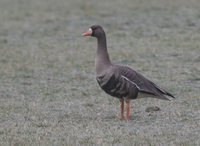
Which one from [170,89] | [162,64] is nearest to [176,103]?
[170,89]

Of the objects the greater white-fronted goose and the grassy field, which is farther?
the greater white-fronted goose

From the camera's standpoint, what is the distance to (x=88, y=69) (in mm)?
13391

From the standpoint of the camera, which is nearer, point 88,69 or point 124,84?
point 124,84

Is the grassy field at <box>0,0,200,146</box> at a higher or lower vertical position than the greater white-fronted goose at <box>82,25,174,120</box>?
lower

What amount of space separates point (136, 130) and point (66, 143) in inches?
42.4

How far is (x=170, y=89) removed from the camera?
37.1ft

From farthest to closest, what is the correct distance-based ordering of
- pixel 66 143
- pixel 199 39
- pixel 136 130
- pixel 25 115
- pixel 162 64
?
pixel 199 39 → pixel 162 64 → pixel 25 115 → pixel 136 130 → pixel 66 143

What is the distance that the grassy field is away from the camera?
7969mm

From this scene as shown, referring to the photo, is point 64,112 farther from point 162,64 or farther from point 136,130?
point 162,64

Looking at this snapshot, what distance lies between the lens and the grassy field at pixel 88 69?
26.1ft

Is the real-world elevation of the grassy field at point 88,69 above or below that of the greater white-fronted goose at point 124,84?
below

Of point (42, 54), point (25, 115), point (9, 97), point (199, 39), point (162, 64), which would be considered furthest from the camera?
point (199, 39)

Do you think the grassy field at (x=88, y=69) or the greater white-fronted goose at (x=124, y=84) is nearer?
the grassy field at (x=88, y=69)

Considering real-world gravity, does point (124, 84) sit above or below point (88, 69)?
above
